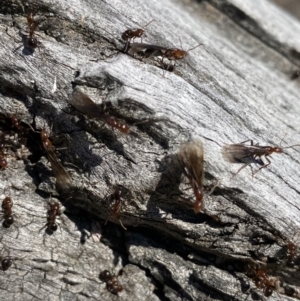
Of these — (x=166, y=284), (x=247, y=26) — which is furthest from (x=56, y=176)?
(x=247, y=26)

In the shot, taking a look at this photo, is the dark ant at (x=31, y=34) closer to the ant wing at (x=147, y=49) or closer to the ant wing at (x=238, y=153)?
the ant wing at (x=147, y=49)

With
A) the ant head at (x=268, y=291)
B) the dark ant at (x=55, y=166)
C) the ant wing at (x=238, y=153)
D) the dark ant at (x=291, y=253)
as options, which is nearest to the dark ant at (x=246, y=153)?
the ant wing at (x=238, y=153)

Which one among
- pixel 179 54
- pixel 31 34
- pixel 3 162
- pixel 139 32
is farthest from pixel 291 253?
pixel 31 34

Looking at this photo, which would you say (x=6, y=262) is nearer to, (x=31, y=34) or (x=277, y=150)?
(x=31, y=34)

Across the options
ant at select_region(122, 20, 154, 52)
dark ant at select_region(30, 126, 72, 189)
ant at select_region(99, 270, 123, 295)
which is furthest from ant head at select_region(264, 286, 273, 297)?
ant at select_region(122, 20, 154, 52)

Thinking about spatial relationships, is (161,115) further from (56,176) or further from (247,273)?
(247,273)
